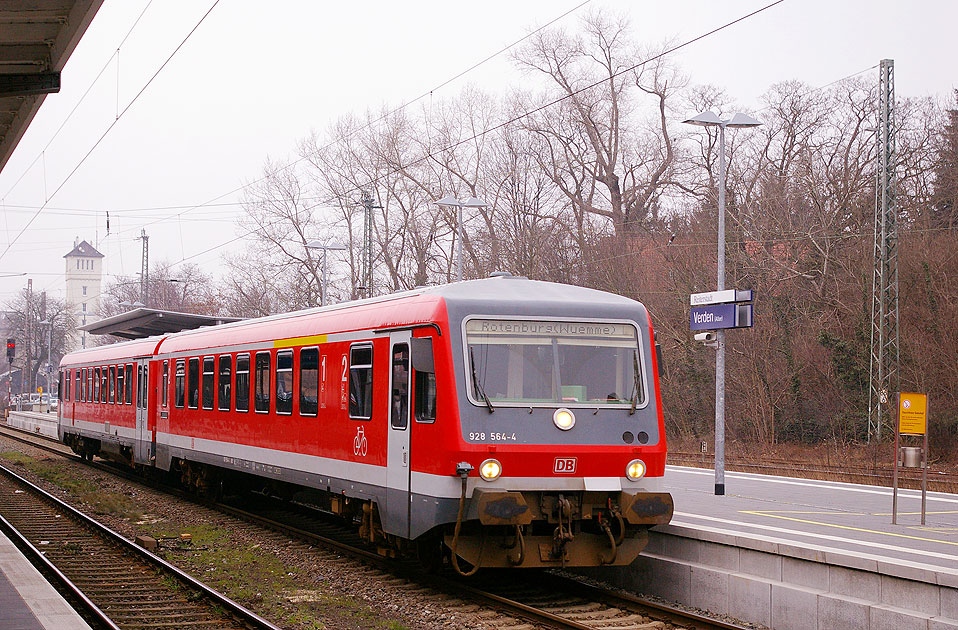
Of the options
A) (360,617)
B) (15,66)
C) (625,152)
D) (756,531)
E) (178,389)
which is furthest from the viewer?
(625,152)

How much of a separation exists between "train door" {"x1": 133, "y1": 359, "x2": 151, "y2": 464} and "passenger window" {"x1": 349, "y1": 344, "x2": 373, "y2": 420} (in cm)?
1116

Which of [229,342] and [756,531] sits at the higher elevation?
[229,342]

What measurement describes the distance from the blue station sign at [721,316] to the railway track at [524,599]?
21.3ft

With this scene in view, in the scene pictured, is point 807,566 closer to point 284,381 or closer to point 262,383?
point 284,381

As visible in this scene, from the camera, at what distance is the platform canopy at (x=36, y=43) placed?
10.6 meters

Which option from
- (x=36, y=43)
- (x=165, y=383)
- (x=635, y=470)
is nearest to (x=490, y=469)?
(x=635, y=470)

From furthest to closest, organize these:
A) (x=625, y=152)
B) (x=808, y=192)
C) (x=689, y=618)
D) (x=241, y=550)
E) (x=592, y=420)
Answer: (x=625, y=152) → (x=808, y=192) → (x=241, y=550) → (x=592, y=420) → (x=689, y=618)

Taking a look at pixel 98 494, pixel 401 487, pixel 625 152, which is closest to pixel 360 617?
pixel 401 487

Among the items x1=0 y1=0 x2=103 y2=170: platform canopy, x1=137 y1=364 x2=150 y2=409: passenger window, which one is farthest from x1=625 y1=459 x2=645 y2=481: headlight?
x1=137 y1=364 x2=150 y2=409: passenger window

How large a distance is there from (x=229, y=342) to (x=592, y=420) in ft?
27.8

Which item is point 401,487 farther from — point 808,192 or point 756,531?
point 808,192

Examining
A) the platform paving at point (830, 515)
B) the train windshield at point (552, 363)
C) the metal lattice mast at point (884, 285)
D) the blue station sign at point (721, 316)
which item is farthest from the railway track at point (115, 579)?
the metal lattice mast at point (884, 285)

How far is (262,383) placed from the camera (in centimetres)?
1599

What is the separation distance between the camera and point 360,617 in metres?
10.3
